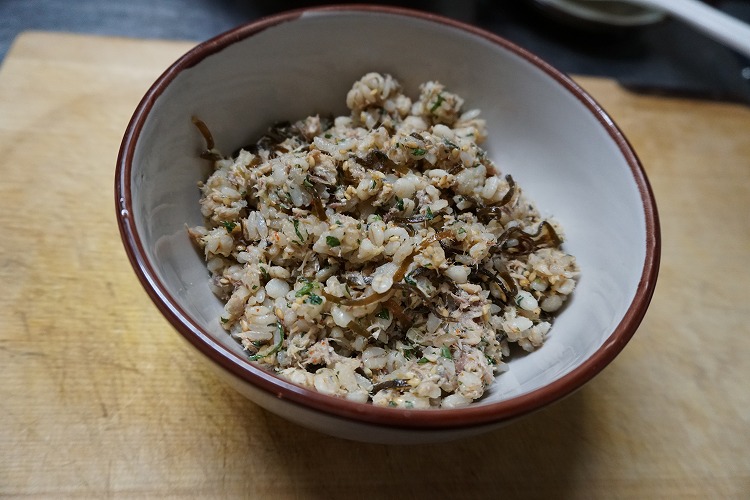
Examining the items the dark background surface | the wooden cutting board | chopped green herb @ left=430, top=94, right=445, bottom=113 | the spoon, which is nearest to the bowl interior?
chopped green herb @ left=430, top=94, right=445, bottom=113

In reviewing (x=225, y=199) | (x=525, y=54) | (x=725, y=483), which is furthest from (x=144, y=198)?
(x=725, y=483)

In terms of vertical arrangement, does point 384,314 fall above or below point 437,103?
below

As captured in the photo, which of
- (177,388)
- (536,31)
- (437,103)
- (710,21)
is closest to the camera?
(177,388)

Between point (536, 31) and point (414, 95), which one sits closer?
point (414, 95)

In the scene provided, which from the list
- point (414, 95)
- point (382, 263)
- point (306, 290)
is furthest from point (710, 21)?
point (306, 290)

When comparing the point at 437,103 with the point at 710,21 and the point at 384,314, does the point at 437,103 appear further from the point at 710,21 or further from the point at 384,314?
the point at 710,21

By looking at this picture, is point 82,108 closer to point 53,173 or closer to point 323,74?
point 53,173

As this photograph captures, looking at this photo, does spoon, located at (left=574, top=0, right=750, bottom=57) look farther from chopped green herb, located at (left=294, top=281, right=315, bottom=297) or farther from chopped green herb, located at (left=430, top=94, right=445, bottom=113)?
chopped green herb, located at (left=294, top=281, right=315, bottom=297)
